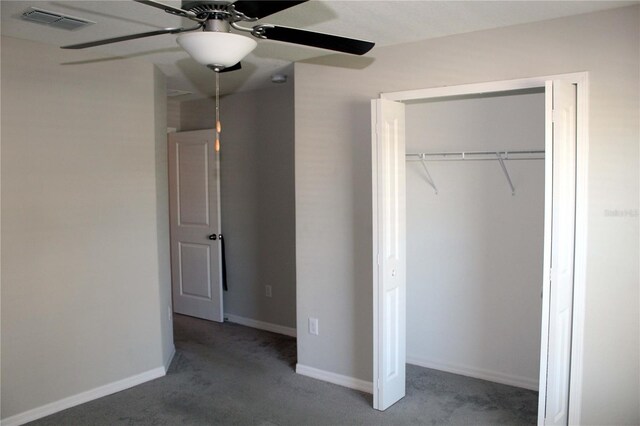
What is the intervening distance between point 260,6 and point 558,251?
1.86 meters

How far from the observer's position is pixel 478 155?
3.69 meters

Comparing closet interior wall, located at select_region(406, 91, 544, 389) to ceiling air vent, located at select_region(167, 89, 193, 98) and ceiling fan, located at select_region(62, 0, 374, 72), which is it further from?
ceiling air vent, located at select_region(167, 89, 193, 98)

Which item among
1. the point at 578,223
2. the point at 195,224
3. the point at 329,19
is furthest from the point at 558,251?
the point at 195,224

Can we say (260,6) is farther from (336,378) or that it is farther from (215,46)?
(336,378)

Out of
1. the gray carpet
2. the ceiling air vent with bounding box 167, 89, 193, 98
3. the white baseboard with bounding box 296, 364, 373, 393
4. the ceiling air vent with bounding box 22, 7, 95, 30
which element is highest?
the ceiling air vent with bounding box 22, 7, 95, 30

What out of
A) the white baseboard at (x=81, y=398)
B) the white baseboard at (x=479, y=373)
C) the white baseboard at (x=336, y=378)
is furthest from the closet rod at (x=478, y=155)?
the white baseboard at (x=81, y=398)

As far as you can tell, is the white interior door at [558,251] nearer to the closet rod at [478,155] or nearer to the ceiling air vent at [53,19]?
the closet rod at [478,155]

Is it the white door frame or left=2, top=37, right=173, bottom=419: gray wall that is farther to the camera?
left=2, top=37, right=173, bottom=419: gray wall

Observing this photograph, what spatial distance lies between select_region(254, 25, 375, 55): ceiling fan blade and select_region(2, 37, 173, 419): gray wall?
77.3 inches

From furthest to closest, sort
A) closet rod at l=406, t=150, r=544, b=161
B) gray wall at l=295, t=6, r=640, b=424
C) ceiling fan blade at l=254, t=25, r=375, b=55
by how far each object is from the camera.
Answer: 1. closet rod at l=406, t=150, r=544, b=161
2. gray wall at l=295, t=6, r=640, b=424
3. ceiling fan blade at l=254, t=25, r=375, b=55

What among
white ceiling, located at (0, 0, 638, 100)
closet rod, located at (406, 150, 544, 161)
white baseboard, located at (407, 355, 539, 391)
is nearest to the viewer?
white ceiling, located at (0, 0, 638, 100)

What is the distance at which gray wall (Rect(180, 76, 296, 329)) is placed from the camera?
15.7 ft

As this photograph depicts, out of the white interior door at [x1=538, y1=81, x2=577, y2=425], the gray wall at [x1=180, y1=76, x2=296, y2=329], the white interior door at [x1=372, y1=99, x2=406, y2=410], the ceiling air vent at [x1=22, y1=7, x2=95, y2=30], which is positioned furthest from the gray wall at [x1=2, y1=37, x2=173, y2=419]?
the white interior door at [x1=538, y1=81, x2=577, y2=425]

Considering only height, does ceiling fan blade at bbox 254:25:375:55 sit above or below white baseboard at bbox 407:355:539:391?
above
